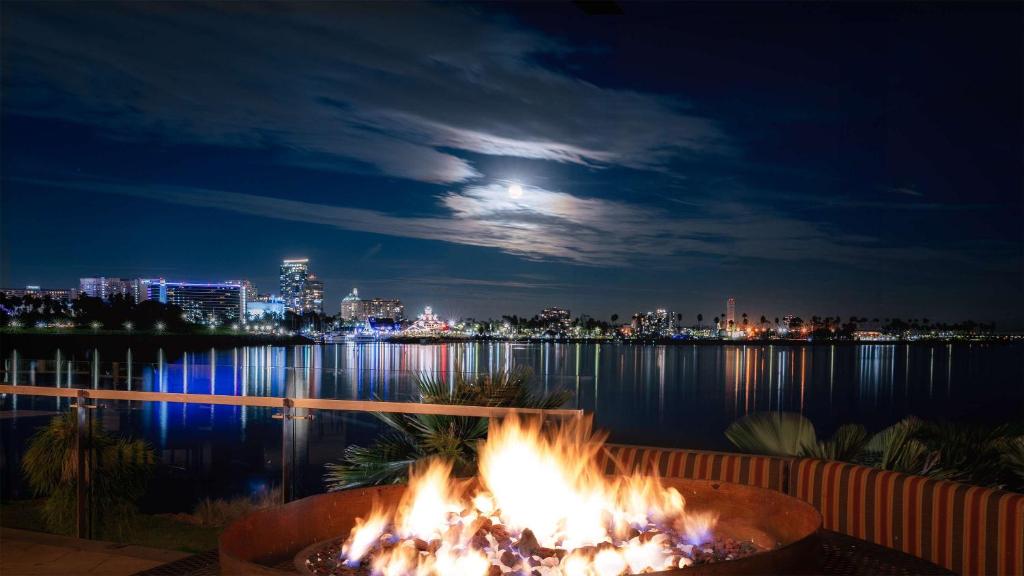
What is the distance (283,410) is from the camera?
4746 mm

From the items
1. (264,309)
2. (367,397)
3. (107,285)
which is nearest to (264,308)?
(264,309)

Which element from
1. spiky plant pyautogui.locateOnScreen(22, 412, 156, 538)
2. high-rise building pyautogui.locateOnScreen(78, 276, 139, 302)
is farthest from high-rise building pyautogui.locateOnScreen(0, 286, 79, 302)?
spiky plant pyautogui.locateOnScreen(22, 412, 156, 538)

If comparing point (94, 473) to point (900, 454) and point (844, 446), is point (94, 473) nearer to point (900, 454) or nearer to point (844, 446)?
point (844, 446)

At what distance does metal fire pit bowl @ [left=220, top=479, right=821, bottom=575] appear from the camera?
2312mm

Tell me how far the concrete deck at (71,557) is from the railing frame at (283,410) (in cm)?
38

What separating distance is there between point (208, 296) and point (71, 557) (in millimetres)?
176490

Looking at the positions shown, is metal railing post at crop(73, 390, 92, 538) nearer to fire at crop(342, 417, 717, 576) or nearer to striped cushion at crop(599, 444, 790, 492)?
fire at crop(342, 417, 717, 576)

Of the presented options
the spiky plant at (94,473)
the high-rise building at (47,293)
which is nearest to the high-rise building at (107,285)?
the high-rise building at (47,293)

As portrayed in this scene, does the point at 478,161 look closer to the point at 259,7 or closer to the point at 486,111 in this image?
the point at 486,111

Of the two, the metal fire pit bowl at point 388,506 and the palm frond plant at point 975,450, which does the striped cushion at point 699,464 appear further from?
the palm frond plant at point 975,450

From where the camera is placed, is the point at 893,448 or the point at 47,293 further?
the point at 47,293

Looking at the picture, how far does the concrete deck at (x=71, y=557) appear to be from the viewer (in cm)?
402

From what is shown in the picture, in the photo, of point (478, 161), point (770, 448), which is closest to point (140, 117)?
point (478, 161)

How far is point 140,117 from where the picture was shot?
1770cm
